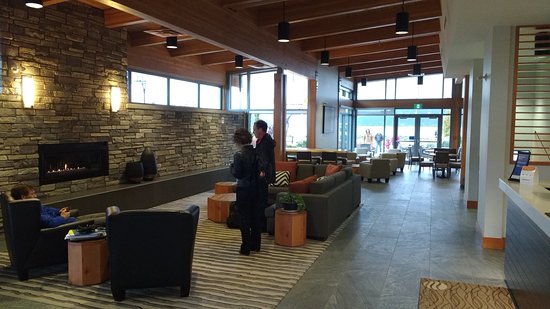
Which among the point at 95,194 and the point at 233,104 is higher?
the point at 233,104

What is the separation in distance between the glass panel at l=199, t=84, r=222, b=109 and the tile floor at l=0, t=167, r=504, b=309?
5.41 meters

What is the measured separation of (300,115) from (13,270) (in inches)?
392

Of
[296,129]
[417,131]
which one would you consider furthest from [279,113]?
[417,131]

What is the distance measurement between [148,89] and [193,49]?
1.38 meters

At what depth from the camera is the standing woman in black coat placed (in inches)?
186

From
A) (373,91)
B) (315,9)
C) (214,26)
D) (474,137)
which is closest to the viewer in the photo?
(214,26)

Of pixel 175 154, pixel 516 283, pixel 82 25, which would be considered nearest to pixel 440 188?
pixel 175 154

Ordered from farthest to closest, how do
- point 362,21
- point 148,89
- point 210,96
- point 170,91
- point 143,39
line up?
point 210,96
point 170,91
point 148,89
point 362,21
point 143,39

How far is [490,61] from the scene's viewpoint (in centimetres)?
525

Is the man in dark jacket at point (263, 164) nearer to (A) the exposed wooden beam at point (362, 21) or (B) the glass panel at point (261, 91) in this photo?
(A) the exposed wooden beam at point (362, 21)

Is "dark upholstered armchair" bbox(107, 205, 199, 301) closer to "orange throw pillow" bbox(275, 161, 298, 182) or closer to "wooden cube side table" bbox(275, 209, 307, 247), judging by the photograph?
"wooden cube side table" bbox(275, 209, 307, 247)

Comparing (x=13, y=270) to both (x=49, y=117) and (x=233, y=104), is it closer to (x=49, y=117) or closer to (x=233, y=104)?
(x=49, y=117)

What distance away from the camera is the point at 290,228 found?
17.2 feet

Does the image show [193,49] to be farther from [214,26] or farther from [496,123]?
[496,123]
